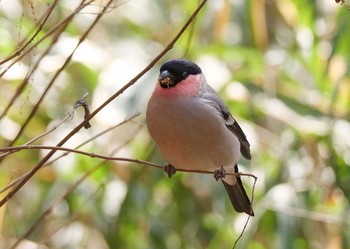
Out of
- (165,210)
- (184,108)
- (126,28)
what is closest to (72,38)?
(126,28)

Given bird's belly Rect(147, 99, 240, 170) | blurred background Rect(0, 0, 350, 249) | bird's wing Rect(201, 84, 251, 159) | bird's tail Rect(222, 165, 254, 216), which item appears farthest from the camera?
blurred background Rect(0, 0, 350, 249)

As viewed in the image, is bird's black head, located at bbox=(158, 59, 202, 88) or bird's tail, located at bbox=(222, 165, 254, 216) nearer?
bird's black head, located at bbox=(158, 59, 202, 88)

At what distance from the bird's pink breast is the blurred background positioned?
2.02 ft

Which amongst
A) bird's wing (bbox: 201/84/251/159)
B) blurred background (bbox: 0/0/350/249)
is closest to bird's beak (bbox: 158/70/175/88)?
bird's wing (bbox: 201/84/251/159)

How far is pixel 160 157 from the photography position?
279cm

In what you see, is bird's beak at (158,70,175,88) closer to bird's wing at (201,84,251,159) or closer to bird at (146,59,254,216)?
bird at (146,59,254,216)

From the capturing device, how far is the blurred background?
2.77 m

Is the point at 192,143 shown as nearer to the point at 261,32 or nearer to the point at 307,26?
the point at 307,26

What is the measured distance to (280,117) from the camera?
2.96 m

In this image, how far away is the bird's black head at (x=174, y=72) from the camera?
79.8 inches

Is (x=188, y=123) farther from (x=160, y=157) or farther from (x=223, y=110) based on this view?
(x=160, y=157)

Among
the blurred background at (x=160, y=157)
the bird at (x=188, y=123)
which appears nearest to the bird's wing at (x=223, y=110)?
the bird at (x=188, y=123)

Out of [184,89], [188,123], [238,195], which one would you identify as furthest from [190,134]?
[238,195]

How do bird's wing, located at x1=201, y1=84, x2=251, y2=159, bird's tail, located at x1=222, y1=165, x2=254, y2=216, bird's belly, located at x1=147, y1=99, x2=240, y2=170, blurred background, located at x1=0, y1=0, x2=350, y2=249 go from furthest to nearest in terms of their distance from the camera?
1. blurred background, located at x1=0, y1=0, x2=350, y2=249
2. bird's tail, located at x1=222, y1=165, x2=254, y2=216
3. bird's wing, located at x1=201, y1=84, x2=251, y2=159
4. bird's belly, located at x1=147, y1=99, x2=240, y2=170
